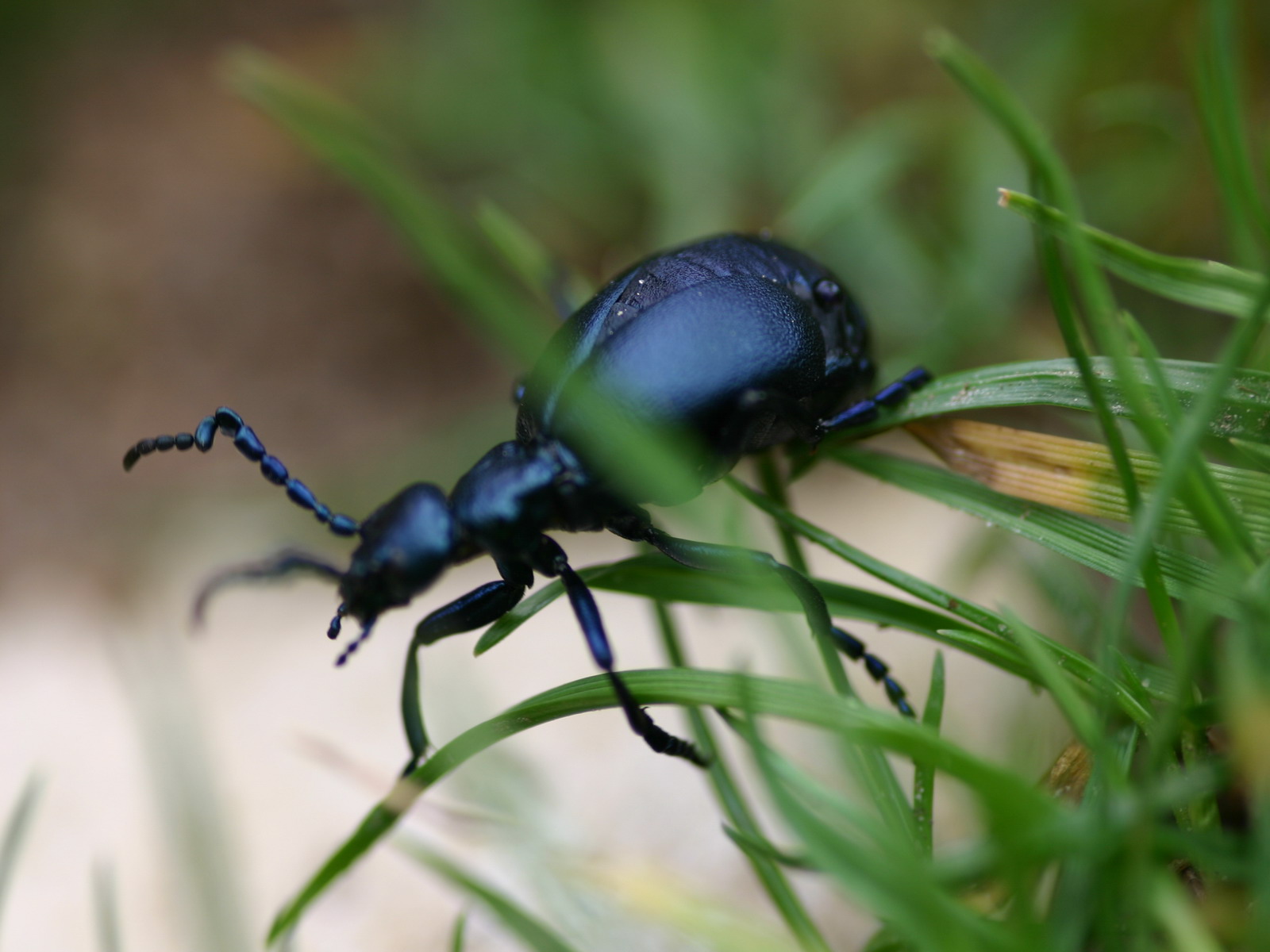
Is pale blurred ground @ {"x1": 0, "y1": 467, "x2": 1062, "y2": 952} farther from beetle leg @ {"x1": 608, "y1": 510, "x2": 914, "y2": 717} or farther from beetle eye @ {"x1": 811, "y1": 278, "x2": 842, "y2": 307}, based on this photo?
beetle eye @ {"x1": 811, "y1": 278, "x2": 842, "y2": 307}

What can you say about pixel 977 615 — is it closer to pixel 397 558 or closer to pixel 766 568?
pixel 766 568

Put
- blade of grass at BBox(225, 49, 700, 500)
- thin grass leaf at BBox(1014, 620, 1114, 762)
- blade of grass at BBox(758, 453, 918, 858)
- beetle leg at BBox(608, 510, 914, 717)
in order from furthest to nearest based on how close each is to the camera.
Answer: blade of grass at BBox(225, 49, 700, 500) < beetle leg at BBox(608, 510, 914, 717) < blade of grass at BBox(758, 453, 918, 858) < thin grass leaf at BBox(1014, 620, 1114, 762)

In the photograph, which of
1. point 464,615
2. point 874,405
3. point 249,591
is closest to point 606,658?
point 464,615

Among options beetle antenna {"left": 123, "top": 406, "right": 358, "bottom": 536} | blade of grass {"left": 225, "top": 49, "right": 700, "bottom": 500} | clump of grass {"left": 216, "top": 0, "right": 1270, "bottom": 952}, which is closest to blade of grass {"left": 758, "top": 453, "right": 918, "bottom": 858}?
clump of grass {"left": 216, "top": 0, "right": 1270, "bottom": 952}

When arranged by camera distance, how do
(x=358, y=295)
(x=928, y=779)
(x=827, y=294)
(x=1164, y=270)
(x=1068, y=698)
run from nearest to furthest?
(x=1068, y=698) → (x=928, y=779) → (x=1164, y=270) → (x=827, y=294) → (x=358, y=295)

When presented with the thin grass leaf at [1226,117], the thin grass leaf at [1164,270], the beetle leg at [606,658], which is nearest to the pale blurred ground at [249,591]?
the beetle leg at [606,658]

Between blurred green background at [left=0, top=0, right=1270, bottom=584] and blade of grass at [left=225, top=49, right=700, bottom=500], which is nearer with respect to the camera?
blade of grass at [left=225, top=49, right=700, bottom=500]
